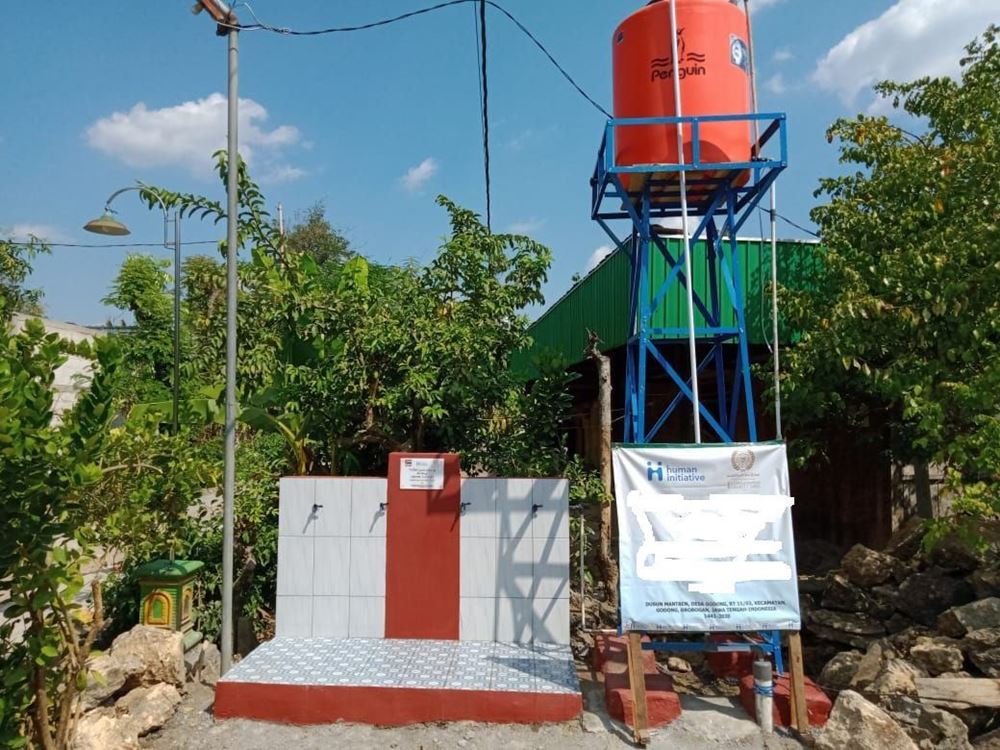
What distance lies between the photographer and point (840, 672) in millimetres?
6020

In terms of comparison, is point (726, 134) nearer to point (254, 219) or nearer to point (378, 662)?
point (254, 219)

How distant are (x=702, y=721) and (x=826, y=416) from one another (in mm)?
5682

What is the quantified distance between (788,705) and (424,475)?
3.40 meters

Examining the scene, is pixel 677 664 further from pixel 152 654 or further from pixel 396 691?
pixel 152 654

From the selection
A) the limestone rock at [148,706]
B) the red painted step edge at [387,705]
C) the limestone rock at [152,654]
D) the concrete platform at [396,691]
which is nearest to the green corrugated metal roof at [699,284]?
the concrete platform at [396,691]

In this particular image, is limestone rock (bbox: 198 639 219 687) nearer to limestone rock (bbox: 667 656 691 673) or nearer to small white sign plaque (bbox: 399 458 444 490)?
small white sign plaque (bbox: 399 458 444 490)

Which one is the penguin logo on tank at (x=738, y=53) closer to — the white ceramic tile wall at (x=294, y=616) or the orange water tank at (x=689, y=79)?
the orange water tank at (x=689, y=79)

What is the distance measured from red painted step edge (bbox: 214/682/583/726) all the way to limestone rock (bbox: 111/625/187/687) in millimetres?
661

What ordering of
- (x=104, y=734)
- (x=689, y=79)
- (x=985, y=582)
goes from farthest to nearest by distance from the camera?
(x=985, y=582)
(x=689, y=79)
(x=104, y=734)

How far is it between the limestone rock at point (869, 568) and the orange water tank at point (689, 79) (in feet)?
15.3

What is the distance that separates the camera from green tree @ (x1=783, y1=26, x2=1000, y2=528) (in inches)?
254

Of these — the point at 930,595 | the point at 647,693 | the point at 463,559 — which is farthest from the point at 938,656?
the point at 463,559

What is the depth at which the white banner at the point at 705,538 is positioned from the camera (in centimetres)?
518

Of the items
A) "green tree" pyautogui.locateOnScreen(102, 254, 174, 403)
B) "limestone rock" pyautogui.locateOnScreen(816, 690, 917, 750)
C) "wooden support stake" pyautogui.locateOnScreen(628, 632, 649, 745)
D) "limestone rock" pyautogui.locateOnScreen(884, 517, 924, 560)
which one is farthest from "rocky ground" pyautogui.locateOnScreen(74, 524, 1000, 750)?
"green tree" pyautogui.locateOnScreen(102, 254, 174, 403)
